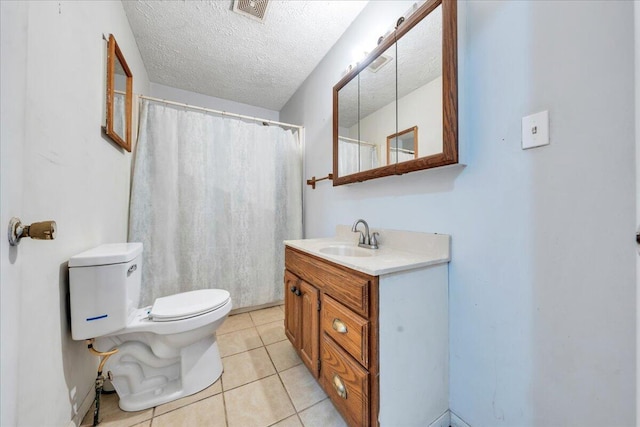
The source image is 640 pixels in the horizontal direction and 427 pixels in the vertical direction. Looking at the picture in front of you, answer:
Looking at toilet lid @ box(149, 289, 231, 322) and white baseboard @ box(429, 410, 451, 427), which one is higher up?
toilet lid @ box(149, 289, 231, 322)

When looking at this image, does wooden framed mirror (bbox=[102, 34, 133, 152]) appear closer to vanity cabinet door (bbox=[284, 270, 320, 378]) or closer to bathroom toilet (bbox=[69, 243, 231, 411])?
bathroom toilet (bbox=[69, 243, 231, 411])

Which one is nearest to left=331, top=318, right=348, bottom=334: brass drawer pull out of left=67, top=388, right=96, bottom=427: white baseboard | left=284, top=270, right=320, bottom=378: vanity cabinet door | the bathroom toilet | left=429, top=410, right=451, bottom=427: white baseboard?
left=284, top=270, right=320, bottom=378: vanity cabinet door

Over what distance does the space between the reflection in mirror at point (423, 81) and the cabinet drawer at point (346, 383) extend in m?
0.96

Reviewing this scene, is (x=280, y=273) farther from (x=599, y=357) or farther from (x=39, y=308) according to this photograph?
(x=599, y=357)

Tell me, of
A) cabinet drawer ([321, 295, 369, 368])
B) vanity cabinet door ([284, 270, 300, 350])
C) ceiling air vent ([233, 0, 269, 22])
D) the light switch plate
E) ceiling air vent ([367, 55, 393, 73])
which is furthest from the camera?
ceiling air vent ([233, 0, 269, 22])

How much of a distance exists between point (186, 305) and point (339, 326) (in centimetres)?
87

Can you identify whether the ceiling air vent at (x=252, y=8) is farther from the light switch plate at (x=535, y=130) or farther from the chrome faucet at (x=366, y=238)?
the light switch plate at (x=535, y=130)

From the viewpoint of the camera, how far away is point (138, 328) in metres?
1.09

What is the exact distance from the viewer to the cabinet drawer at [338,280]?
864 mm

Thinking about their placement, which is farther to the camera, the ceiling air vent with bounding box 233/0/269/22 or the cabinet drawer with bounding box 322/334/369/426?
the ceiling air vent with bounding box 233/0/269/22

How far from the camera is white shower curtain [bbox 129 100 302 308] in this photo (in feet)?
5.85

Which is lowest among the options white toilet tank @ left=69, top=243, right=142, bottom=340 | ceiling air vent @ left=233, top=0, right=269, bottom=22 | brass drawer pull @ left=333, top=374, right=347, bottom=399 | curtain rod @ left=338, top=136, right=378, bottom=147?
brass drawer pull @ left=333, top=374, right=347, bottom=399

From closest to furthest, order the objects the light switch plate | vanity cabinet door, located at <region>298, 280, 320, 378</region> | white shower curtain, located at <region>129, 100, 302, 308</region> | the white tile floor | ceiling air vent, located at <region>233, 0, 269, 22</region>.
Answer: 1. the light switch plate
2. the white tile floor
3. vanity cabinet door, located at <region>298, 280, 320, 378</region>
4. ceiling air vent, located at <region>233, 0, 269, 22</region>
5. white shower curtain, located at <region>129, 100, 302, 308</region>

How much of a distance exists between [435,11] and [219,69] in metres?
1.94
